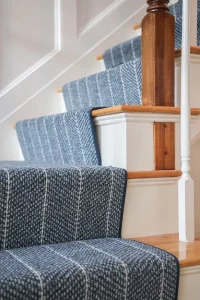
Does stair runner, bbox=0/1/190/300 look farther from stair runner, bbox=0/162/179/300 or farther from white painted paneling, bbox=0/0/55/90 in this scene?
white painted paneling, bbox=0/0/55/90

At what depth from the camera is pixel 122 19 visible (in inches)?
84.4

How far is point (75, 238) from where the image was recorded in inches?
42.9

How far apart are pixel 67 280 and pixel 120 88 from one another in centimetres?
81

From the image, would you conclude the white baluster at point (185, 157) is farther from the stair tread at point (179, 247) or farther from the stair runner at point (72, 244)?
the stair runner at point (72, 244)

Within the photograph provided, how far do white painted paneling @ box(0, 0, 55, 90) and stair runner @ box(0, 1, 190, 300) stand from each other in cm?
66

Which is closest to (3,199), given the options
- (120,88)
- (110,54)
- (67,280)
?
(67,280)

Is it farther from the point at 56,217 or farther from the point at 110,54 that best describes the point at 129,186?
the point at 110,54

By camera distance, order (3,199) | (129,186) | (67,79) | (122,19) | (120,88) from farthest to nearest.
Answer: (122,19) < (67,79) < (120,88) < (129,186) < (3,199)

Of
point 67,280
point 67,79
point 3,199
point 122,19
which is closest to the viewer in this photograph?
point 67,280

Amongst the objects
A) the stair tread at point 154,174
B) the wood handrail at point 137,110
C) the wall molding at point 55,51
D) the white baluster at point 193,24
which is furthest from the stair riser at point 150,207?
the wall molding at point 55,51

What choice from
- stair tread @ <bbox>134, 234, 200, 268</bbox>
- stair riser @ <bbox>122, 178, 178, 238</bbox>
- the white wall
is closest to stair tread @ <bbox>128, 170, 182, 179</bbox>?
stair riser @ <bbox>122, 178, 178, 238</bbox>

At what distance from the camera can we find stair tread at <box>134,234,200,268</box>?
99 centimetres

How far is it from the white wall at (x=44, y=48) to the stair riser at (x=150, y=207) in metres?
0.84

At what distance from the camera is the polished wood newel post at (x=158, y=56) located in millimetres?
1247
